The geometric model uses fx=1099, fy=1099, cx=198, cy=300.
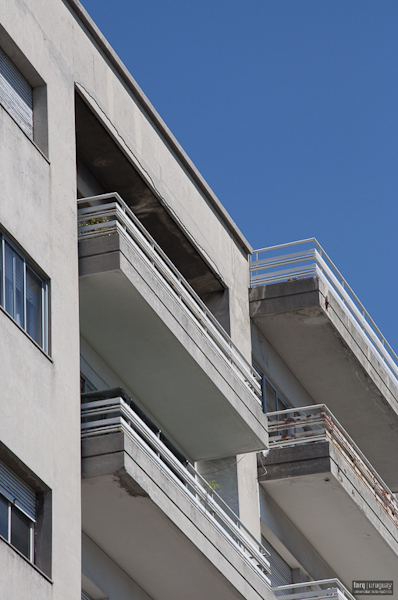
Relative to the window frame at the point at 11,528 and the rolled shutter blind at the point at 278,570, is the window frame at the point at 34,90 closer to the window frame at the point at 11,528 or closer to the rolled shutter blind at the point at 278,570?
the window frame at the point at 11,528

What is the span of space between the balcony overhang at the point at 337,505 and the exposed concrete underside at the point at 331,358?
2.07 m

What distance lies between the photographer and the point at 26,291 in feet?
50.3

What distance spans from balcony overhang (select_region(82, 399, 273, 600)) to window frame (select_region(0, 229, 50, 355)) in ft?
4.83

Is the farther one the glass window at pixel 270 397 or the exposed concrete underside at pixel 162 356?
the glass window at pixel 270 397

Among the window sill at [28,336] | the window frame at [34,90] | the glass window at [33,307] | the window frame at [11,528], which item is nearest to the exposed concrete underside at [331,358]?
the window frame at [34,90]

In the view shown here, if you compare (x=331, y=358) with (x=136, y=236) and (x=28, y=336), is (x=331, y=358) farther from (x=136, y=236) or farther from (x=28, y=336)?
(x=28, y=336)

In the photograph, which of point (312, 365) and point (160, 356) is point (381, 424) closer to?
point (312, 365)

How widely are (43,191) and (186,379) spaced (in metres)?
5.20

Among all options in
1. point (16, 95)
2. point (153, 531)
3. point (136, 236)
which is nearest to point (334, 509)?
point (153, 531)

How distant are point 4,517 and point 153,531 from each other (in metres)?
3.59

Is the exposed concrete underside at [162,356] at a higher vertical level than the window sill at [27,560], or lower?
higher

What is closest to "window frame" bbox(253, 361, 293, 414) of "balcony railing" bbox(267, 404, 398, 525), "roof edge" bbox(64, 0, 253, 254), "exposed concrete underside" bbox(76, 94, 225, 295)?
"balcony railing" bbox(267, 404, 398, 525)

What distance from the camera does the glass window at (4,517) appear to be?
13.7m

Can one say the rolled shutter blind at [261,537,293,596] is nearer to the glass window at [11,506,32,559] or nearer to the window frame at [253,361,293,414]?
the window frame at [253,361,293,414]
